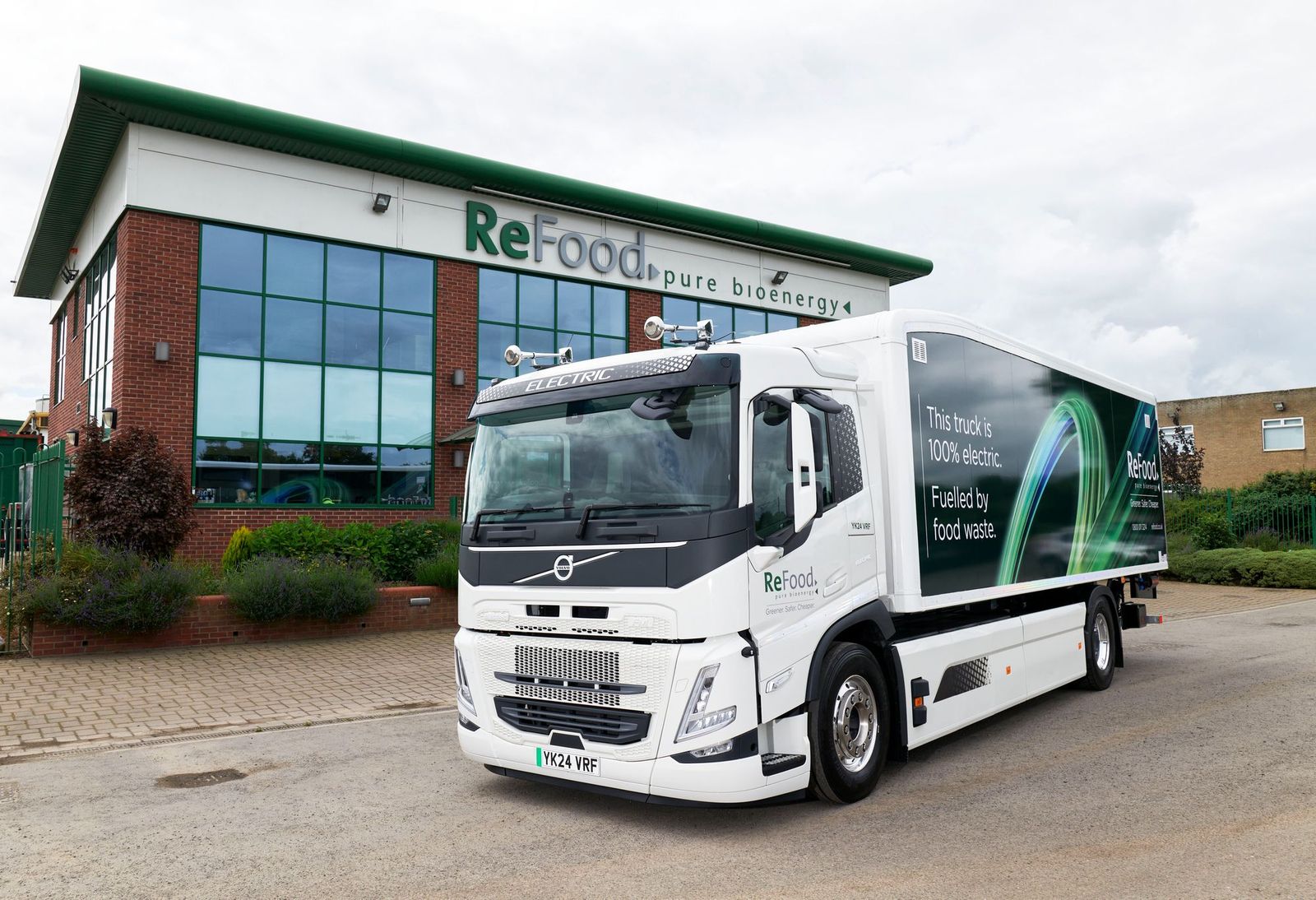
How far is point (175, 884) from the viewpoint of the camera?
454 centimetres

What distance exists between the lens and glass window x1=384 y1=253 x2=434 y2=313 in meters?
18.7

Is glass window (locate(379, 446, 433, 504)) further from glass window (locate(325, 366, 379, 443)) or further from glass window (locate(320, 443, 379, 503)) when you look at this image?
glass window (locate(325, 366, 379, 443))

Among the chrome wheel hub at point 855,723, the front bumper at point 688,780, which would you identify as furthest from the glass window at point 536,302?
the front bumper at point 688,780

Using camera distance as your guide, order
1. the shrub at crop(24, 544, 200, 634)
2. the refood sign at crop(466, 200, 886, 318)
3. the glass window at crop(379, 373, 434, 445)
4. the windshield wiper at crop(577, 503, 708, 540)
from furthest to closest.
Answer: the refood sign at crop(466, 200, 886, 318) → the glass window at crop(379, 373, 434, 445) → the shrub at crop(24, 544, 200, 634) → the windshield wiper at crop(577, 503, 708, 540)

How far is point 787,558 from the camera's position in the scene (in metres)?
5.37

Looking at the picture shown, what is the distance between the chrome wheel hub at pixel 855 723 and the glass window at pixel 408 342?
1458 cm

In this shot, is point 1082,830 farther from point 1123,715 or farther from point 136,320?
point 136,320

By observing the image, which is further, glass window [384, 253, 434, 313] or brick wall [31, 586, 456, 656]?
glass window [384, 253, 434, 313]

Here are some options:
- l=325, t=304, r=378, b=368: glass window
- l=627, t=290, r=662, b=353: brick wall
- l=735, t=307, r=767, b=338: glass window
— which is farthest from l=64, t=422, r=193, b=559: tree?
l=735, t=307, r=767, b=338: glass window

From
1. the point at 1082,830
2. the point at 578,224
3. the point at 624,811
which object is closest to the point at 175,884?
the point at 624,811

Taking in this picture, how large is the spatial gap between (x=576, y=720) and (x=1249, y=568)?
2011cm

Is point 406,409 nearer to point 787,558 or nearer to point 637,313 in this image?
point 637,313

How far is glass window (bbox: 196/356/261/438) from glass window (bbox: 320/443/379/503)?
1416 mm

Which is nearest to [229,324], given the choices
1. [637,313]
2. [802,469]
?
[637,313]
